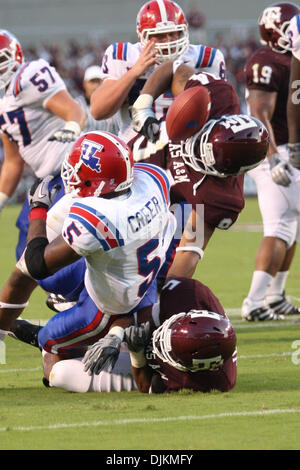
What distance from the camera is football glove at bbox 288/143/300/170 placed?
6957 mm

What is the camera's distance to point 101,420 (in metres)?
3.84

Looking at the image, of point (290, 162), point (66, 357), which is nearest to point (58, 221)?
point (66, 357)

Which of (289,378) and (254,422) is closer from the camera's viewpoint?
(254,422)

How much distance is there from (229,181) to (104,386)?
1.53 metres

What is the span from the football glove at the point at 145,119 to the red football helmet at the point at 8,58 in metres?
1.46

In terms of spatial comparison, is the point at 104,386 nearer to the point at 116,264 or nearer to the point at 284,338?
the point at 116,264

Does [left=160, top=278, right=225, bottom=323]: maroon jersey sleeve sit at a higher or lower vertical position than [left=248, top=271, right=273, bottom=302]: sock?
higher

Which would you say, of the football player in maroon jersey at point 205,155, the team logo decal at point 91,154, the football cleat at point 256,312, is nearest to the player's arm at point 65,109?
the football player in maroon jersey at point 205,155

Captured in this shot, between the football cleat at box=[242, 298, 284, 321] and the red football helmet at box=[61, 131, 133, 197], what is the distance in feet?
8.94

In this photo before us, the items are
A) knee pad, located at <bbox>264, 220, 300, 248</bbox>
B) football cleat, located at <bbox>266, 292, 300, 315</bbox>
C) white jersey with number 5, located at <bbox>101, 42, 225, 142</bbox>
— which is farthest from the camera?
football cleat, located at <bbox>266, 292, 300, 315</bbox>

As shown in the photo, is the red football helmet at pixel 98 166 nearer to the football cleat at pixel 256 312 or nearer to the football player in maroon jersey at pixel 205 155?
the football player in maroon jersey at pixel 205 155

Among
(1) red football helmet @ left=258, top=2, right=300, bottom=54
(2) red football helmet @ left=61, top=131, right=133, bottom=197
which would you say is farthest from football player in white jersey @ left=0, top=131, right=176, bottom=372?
(1) red football helmet @ left=258, top=2, right=300, bottom=54

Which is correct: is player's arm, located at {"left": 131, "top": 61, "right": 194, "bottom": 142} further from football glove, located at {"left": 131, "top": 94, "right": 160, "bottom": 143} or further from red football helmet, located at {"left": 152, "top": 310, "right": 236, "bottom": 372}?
red football helmet, located at {"left": 152, "top": 310, "right": 236, "bottom": 372}

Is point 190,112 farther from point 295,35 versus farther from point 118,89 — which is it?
point 295,35
